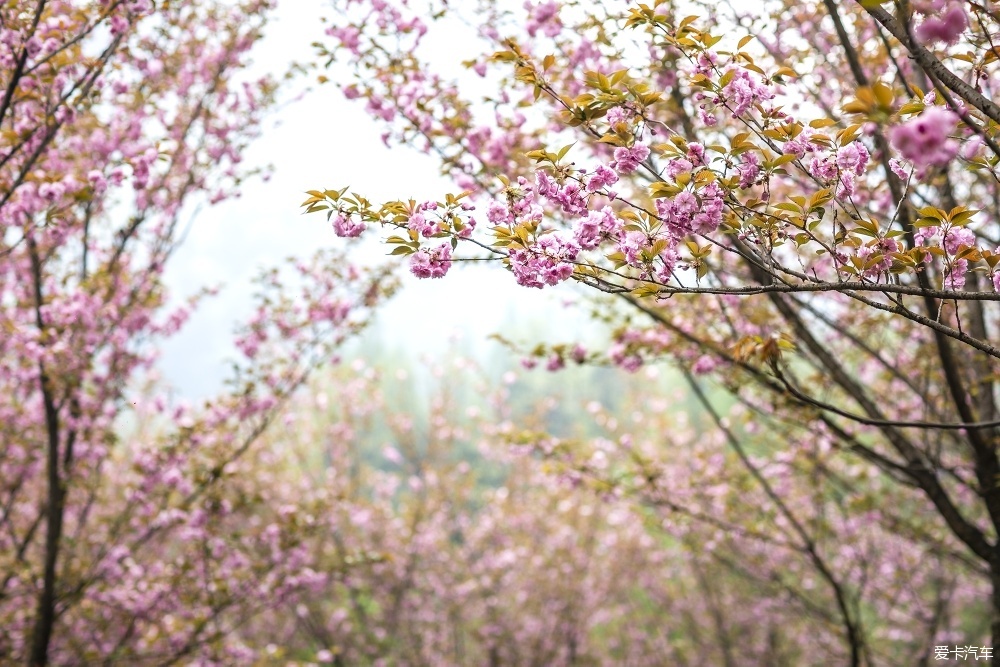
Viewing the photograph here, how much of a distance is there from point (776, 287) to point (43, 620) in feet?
16.1

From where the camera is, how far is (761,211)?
2559 mm

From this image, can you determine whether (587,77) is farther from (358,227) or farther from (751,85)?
(358,227)

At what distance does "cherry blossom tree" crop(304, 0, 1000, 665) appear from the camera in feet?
6.68

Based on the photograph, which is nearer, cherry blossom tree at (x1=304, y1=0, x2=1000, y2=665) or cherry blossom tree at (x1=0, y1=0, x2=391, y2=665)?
cherry blossom tree at (x1=304, y1=0, x2=1000, y2=665)

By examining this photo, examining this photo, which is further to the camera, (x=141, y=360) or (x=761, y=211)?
(x=141, y=360)

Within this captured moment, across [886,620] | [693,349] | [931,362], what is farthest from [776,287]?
[886,620]

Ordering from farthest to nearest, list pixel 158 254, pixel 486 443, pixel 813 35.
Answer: pixel 486 443 < pixel 158 254 < pixel 813 35

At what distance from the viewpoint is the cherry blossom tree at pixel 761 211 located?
A: 6.68 ft

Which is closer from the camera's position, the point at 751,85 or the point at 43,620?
the point at 751,85

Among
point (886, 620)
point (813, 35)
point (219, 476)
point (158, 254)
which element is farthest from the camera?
point (886, 620)

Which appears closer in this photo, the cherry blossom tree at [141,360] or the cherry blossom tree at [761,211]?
the cherry blossom tree at [761,211]

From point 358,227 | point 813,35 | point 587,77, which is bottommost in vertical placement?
point 358,227

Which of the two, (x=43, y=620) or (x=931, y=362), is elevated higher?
(x=931, y=362)

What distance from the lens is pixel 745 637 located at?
12102 millimetres
